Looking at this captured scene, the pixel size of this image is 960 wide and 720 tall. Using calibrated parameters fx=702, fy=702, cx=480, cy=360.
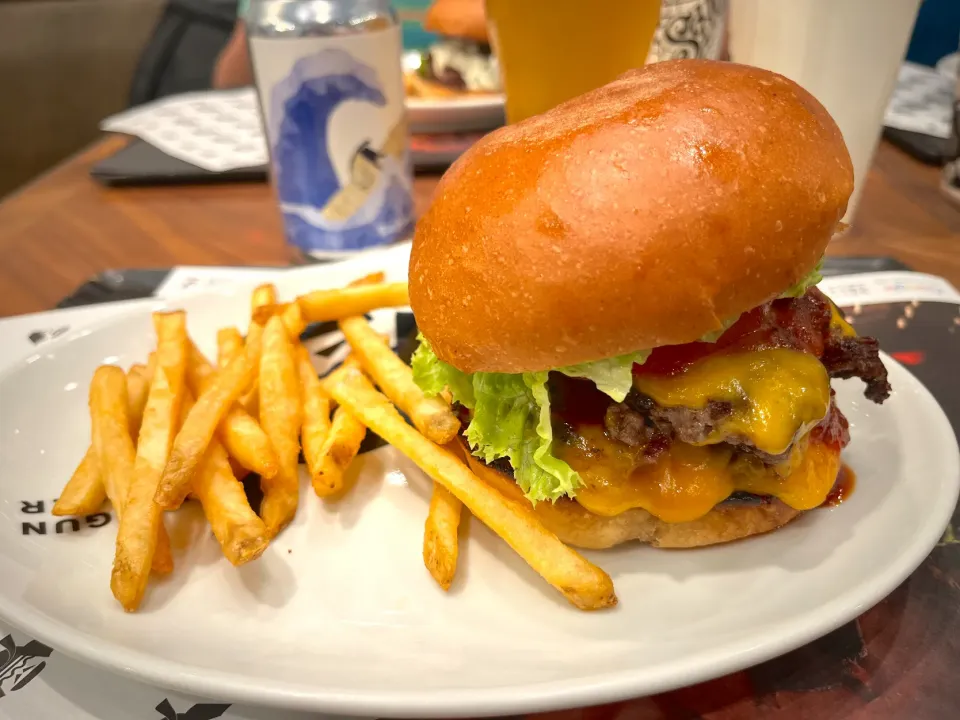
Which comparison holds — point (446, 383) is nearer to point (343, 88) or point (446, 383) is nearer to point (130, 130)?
point (343, 88)

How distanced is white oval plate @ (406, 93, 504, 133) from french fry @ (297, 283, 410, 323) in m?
1.93

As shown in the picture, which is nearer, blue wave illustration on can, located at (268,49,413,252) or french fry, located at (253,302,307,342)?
french fry, located at (253,302,307,342)

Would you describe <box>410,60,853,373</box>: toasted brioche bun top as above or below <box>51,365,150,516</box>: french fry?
above

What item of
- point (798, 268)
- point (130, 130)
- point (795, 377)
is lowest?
point (130, 130)

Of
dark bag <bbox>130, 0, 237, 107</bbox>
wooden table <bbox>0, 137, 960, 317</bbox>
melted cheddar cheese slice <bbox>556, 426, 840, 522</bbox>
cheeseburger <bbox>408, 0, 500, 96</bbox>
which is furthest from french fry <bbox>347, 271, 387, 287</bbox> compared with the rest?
dark bag <bbox>130, 0, 237, 107</bbox>

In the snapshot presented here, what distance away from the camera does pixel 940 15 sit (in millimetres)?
4883

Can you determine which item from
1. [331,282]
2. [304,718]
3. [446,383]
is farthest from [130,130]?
[304,718]

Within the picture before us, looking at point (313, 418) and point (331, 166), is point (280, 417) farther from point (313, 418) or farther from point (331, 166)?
point (331, 166)

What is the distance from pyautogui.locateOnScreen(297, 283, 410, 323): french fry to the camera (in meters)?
1.80

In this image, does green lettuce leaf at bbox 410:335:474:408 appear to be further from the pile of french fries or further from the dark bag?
the dark bag

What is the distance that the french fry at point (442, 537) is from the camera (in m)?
1.23

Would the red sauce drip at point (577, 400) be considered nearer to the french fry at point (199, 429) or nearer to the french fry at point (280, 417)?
the french fry at point (280, 417)

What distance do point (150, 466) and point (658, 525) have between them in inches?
38.1

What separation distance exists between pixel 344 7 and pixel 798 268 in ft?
5.74
